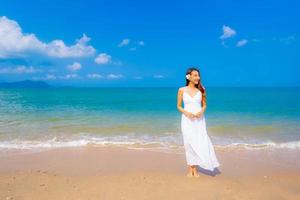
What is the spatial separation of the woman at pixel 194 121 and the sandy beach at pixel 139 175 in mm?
453

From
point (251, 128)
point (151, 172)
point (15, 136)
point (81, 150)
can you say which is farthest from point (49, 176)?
point (251, 128)

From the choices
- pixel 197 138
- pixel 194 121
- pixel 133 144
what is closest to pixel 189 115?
pixel 194 121

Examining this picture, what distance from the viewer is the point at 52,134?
1309cm

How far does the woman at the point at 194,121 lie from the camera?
6270mm

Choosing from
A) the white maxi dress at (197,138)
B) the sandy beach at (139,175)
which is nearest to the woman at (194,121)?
the white maxi dress at (197,138)

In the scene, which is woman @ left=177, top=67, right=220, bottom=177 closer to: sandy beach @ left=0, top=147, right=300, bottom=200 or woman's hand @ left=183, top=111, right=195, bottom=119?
woman's hand @ left=183, top=111, right=195, bottom=119

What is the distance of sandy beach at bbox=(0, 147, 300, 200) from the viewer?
5.57 meters

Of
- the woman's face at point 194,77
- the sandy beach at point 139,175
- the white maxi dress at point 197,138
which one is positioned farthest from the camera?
the white maxi dress at point 197,138

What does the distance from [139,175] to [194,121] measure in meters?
1.81

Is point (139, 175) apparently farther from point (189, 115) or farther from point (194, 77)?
point (194, 77)

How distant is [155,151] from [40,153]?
3.64 metres

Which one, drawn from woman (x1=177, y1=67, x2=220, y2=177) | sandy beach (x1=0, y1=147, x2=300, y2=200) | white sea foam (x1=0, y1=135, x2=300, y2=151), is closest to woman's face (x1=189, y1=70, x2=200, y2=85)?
woman (x1=177, y1=67, x2=220, y2=177)

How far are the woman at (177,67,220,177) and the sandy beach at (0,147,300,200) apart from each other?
0.45 m

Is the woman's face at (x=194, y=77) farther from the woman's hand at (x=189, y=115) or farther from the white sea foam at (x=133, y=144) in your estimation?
the white sea foam at (x=133, y=144)
